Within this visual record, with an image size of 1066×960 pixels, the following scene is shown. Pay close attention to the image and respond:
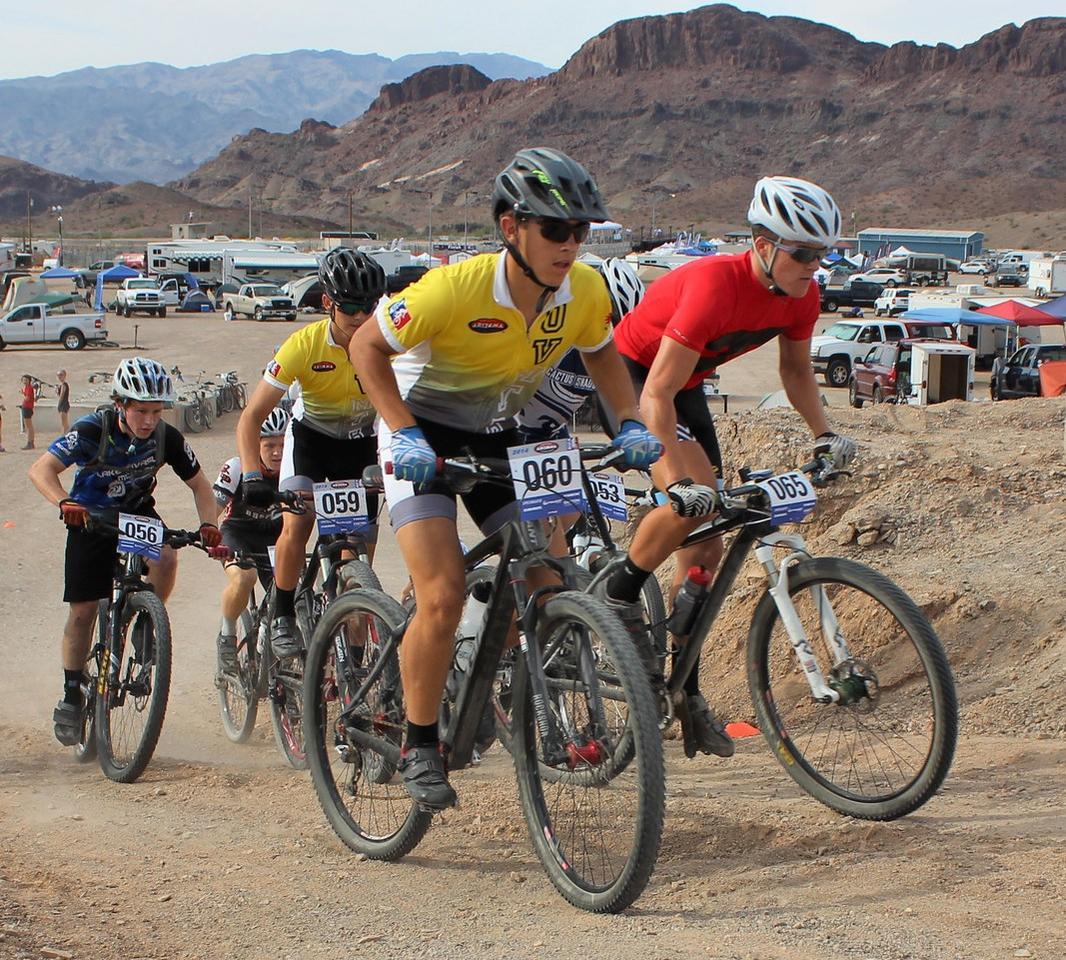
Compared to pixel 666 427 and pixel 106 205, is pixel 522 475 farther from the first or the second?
pixel 106 205

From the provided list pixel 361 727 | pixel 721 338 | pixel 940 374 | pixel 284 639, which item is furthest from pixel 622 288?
pixel 940 374

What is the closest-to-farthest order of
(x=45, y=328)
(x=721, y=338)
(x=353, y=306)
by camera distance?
(x=721, y=338)
(x=353, y=306)
(x=45, y=328)

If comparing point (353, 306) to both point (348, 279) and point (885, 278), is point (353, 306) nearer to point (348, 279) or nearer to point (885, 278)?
point (348, 279)

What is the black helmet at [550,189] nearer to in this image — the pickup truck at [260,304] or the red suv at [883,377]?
the red suv at [883,377]

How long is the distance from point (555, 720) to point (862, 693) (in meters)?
1.18

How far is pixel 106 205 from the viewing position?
186750 millimetres

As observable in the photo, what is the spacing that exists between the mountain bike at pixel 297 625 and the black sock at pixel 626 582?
1.09m

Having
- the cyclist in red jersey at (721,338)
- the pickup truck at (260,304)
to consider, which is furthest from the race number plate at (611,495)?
the pickup truck at (260,304)

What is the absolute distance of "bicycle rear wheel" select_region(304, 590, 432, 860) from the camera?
5113 mm

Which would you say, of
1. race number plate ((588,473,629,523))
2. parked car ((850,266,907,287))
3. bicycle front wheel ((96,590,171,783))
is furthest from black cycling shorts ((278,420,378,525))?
parked car ((850,266,907,287))

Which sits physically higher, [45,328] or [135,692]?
[45,328]

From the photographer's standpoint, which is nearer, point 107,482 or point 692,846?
point 692,846

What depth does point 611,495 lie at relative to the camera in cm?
648

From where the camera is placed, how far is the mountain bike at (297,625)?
6730 millimetres
